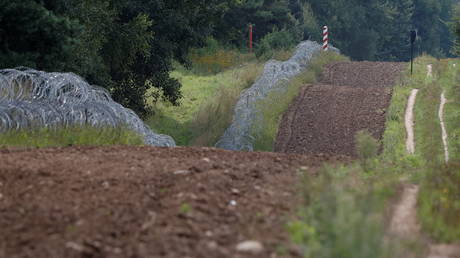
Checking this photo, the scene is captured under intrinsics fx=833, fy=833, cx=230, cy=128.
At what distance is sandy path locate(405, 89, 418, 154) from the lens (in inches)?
678

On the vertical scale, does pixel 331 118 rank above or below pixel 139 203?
below

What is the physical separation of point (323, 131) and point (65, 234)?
14892mm

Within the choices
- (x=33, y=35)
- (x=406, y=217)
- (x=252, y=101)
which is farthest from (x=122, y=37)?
(x=406, y=217)

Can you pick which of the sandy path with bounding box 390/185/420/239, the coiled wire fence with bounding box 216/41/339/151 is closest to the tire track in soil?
the sandy path with bounding box 390/185/420/239

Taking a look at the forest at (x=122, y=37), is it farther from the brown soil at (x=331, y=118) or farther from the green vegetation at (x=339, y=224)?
the green vegetation at (x=339, y=224)

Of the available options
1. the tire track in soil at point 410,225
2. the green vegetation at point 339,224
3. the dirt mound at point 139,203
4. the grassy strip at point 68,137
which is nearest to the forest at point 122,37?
the grassy strip at point 68,137

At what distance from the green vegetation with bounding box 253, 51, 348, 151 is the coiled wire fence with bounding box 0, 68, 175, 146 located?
615 centimetres

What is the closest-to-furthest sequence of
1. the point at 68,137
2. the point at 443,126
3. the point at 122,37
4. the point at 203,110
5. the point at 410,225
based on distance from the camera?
the point at 410,225, the point at 68,137, the point at 443,126, the point at 122,37, the point at 203,110

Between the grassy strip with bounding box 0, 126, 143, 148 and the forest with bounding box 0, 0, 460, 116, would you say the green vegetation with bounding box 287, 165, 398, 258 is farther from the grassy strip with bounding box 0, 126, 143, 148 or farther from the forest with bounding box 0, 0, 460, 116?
the forest with bounding box 0, 0, 460, 116

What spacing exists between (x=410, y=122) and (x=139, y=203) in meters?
14.6

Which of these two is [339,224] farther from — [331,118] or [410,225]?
[331,118]

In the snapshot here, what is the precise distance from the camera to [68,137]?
1152 centimetres

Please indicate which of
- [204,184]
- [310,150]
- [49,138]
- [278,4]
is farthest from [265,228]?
[278,4]

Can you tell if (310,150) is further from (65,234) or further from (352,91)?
(65,234)
